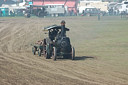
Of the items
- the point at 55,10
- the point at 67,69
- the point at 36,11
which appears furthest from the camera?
the point at 55,10

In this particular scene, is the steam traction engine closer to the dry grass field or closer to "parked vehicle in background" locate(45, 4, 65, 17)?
the dry grass field

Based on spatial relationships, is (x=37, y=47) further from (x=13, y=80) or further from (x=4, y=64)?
(x=13, y=80)

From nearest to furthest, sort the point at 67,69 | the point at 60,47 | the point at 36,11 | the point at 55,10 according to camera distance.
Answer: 1. the point at 67,69
2. the point at 60,47
3. the point at 36,11
4. the point at 55,10

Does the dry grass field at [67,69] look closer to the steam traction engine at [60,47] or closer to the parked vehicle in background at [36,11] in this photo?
the steam traction engine at [60,47]

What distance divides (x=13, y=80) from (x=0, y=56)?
25.1 ft

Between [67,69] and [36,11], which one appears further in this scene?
[36,11]

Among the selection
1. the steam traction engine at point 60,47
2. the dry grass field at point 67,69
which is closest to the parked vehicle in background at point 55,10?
the dry grass field at point 67,69

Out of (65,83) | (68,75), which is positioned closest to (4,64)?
(68,75)

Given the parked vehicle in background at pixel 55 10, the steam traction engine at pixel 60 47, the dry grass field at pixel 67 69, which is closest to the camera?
the dry grass field at pixel 67 69

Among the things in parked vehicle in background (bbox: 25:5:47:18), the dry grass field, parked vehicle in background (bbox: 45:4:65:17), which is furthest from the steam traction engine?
parked vehicle in background (bbox: 45:4:65:17)

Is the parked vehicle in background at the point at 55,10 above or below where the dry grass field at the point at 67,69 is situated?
below

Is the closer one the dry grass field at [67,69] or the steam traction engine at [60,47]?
the dry grass field at [67,69]

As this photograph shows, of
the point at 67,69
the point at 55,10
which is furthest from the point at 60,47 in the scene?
the point at 55,10

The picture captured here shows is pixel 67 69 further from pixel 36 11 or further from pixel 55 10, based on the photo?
pixel 55 10
